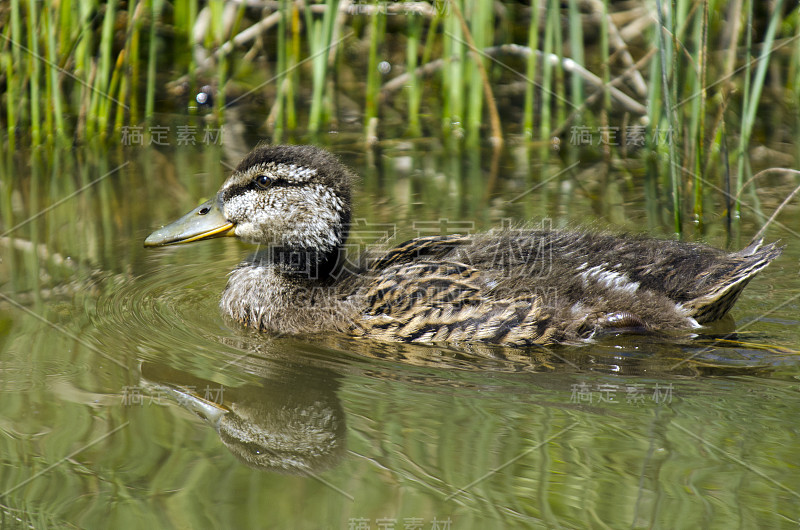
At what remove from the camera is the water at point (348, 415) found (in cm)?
356

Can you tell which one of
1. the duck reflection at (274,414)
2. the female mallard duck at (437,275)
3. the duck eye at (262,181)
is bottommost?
the duck reflection at (274,414)

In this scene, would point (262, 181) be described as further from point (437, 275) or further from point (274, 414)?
point (274, 414)

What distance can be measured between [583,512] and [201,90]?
23.8 ft

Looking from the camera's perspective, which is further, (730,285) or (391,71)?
(391,71)

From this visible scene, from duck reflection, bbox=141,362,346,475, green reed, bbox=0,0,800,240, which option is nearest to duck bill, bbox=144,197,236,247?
duck reflection, bbox=141,362,346,475

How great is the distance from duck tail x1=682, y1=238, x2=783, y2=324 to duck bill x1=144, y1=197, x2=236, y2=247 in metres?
2.73

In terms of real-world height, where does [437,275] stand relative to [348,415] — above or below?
above

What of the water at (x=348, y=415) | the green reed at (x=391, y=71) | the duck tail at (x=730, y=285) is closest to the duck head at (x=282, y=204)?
the water at (x=348, y=415)

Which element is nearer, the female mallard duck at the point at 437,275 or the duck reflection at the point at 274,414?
the duck reflection at the point at 274,414

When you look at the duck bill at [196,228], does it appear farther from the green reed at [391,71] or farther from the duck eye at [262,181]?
the green reed at [391,71]

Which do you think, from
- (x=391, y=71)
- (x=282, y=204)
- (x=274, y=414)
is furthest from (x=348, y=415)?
(x=391, y=71)

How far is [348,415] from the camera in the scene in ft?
14.2

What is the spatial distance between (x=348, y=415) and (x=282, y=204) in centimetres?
164

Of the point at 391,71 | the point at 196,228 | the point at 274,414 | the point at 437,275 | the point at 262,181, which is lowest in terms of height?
the point at 274,414
